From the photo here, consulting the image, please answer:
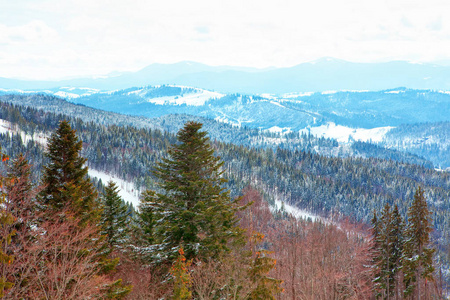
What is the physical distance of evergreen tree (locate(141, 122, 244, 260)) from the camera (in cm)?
2202

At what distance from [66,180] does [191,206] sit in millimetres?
7910

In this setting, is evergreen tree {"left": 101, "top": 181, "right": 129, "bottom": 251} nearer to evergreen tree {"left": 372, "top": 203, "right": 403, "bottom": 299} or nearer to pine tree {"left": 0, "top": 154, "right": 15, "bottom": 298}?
pine tree {"left": 0, "top": 154, "right": 15, "bottom": 298}

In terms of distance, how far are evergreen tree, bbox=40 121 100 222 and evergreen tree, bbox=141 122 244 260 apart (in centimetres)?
396

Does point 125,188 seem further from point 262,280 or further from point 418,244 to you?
point 262,280

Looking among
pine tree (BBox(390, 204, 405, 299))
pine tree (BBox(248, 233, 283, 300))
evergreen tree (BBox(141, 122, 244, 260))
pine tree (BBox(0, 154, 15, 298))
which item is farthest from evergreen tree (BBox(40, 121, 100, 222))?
pine tree (BBox(390, 204, 405, 299))

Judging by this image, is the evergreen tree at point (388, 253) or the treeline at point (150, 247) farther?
the evergreen tree at point (388, 253)

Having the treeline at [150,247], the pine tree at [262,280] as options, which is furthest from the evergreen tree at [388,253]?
the pine tree at [262,280]

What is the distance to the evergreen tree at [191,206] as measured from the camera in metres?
22.0

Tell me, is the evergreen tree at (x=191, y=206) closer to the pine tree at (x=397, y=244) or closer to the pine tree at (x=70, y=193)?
the pine tree at (x=70, y=193)

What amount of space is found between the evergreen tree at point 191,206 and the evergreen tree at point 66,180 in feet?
13.0

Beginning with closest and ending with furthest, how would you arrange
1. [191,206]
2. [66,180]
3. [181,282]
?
1. [181,282]
2. [66,180]
3. [191,206]

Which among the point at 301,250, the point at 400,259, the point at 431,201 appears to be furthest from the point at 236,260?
the point at 431,201

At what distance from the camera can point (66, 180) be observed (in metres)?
22.2

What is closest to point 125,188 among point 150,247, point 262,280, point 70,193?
point 150,247
